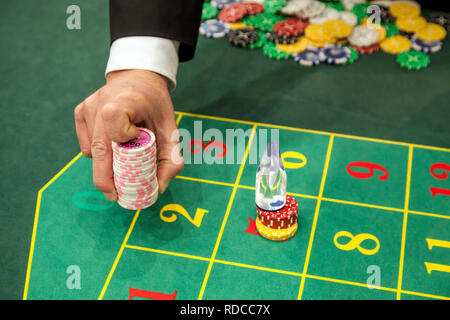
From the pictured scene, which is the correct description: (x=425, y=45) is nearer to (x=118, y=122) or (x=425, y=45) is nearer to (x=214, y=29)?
(x=214, y=29)

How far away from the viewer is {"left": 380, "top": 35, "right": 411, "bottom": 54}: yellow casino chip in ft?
12.7

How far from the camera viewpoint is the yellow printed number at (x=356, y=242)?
2672 mm

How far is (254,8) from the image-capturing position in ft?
13.7

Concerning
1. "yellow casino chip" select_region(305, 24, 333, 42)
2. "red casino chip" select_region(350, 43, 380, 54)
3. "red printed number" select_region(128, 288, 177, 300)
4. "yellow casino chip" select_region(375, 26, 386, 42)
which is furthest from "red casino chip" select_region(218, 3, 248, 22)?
"red printed number" select_region(128, 288, 177, 300)

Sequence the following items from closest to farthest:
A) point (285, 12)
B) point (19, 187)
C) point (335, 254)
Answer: point (335, 254)
point (19, 187)
point (285, 12)

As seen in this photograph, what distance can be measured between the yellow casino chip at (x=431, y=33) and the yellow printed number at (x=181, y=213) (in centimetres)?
207

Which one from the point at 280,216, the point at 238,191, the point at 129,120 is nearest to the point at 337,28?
the point at 238,191

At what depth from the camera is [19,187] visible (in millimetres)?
3004

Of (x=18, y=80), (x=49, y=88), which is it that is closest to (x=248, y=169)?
(x=49, y=88)

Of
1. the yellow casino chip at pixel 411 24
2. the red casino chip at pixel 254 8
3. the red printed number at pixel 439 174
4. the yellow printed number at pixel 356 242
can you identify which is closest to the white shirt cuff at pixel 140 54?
the yellow printed number at pixel 356 242

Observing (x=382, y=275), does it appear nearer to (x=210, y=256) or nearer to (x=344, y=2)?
(x=210, y=256)

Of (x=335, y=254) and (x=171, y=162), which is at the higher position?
(x=171, y=162)

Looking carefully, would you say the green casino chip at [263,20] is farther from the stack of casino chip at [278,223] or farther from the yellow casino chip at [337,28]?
the stack of casino chip at [278,223]
